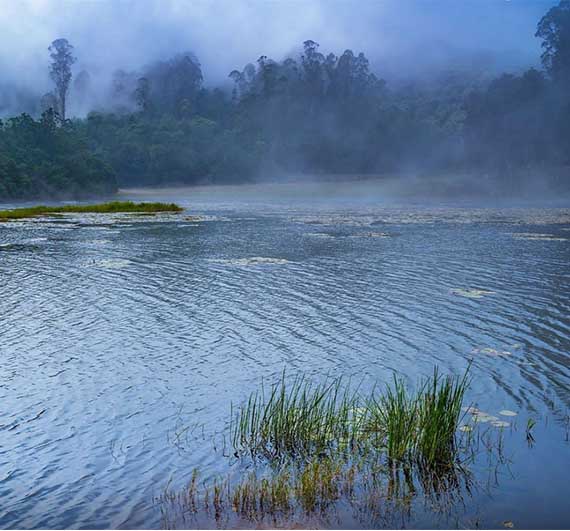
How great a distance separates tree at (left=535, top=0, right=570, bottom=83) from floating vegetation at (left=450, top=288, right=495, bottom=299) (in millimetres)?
128716

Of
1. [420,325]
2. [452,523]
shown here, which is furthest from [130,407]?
[420,325]

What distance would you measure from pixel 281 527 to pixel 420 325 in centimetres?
1310

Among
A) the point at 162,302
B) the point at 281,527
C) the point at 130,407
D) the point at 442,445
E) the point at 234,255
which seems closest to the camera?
the point at 281,527

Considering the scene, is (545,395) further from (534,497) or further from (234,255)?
(234,255)

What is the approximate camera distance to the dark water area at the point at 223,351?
10914 millimetres

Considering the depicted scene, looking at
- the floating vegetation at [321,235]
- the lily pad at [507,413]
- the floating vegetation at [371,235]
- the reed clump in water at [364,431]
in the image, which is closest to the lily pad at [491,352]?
the lily pad at [507,413]

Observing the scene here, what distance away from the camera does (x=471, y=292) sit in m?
27.5

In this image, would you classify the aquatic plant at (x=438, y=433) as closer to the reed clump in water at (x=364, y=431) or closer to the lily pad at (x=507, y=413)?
the reed clump in water at (x=364, y=431)

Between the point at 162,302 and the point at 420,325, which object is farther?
the point at 162,302

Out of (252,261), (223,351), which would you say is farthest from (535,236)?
(223,351)

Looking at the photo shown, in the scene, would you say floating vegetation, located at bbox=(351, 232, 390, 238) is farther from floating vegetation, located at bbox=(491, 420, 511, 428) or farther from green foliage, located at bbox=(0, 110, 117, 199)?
green foliage, located at bbox=(0, 110, 117, 199)

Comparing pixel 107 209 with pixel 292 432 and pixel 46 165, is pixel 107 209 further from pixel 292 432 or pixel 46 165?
pixel 292 432

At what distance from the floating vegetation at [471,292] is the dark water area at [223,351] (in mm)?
209

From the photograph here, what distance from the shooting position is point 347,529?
9.51m
